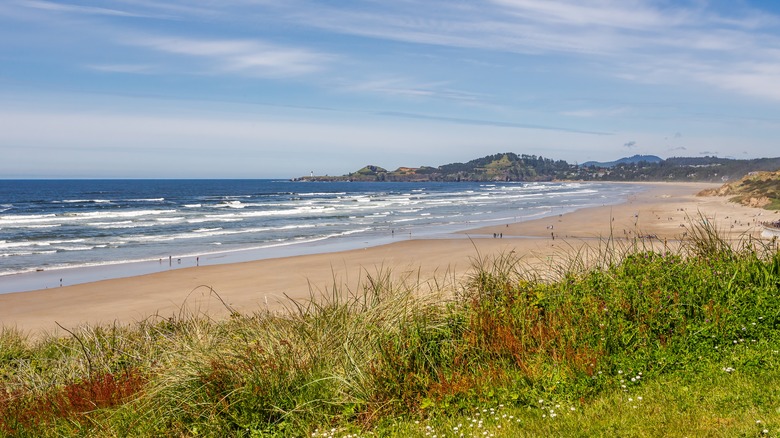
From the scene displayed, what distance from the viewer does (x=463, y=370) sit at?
20.5ft

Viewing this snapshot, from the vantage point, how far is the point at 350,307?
24.1 feet

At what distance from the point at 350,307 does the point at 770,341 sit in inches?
171

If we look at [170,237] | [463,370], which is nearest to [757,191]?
[170,237]

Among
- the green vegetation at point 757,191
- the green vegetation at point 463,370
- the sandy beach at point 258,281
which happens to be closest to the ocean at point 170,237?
the sandy beach at point 258,281

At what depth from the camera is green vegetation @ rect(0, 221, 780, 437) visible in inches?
205

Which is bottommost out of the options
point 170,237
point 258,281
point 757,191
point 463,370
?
point 258,281

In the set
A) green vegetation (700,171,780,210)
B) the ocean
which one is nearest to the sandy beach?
the ocean

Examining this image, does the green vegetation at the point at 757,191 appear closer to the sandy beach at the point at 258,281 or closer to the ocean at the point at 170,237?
the sandy beach at the point at 258,281

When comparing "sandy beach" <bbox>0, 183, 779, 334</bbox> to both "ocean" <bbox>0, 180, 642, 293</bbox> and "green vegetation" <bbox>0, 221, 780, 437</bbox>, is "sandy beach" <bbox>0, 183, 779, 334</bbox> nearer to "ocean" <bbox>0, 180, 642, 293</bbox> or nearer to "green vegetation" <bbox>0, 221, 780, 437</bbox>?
"green vegetation" <bbox>0, 221, 780, 437</bbox>

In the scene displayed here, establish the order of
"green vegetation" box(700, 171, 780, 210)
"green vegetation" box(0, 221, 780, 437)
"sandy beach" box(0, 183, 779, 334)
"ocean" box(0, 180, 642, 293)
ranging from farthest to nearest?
"green vegetation" box(700, 171, 780, 210) → "ocean" box(0, 180, 642, 293) → "sandy beach" box(0, 183, 779, 334) → "green vegetation" box(0, 221, 780, 437)

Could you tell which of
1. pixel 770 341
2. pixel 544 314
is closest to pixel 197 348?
pixel 544 314

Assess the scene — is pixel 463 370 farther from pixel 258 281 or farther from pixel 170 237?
pixel 170 237

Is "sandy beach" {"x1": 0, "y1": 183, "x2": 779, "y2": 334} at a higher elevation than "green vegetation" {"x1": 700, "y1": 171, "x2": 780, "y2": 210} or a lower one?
lower

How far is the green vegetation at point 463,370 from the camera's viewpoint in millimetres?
5195
